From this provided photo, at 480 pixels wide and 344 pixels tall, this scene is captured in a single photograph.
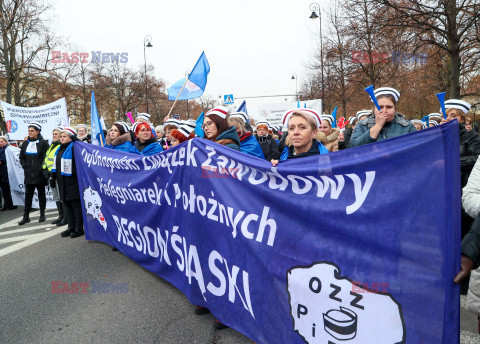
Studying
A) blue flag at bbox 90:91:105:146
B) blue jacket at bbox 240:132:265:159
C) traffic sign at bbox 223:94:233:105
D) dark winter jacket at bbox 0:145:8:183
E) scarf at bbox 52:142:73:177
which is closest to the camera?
blue jacket at bbox 240:132:265:159

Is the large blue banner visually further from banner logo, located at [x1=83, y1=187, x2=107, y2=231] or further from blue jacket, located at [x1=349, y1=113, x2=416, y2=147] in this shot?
banner logo, located at [x1=83, y1=187, x2=107, y2=231]

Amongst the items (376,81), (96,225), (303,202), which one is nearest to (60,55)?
(376,81)

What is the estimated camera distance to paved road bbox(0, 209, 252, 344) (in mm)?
2684

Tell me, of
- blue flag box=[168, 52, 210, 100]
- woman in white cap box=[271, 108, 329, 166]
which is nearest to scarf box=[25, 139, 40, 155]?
blue flag box=[168, 52, 210, 100]

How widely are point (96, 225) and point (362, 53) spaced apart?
14.8 metres

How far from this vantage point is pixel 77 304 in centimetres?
328

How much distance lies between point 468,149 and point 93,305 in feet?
13.9

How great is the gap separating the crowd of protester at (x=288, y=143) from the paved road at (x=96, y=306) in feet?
0.84

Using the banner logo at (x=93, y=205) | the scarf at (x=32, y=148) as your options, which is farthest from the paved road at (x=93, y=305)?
the scarf at (x=32, y=148)

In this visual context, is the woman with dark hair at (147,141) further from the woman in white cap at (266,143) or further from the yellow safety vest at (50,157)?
the woman in white cap at (266,143)

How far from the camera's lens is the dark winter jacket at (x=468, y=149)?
3.58m

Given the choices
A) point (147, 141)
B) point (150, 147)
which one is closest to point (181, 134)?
point (150, 147)

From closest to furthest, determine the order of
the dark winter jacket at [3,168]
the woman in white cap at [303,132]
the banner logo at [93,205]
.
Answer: the woman in white cap at [303,132] → the banner logo at [93,205] → the dark winter jacket at [3,168]

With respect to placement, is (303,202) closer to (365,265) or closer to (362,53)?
(365,265)
